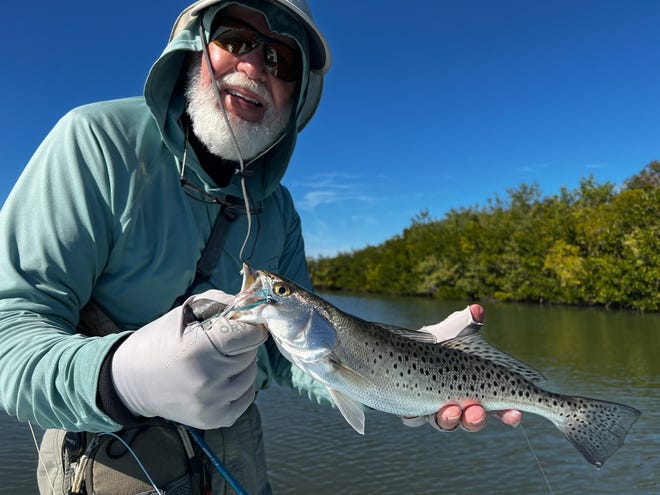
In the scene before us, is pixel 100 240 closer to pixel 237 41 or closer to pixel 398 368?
pixel 237 41

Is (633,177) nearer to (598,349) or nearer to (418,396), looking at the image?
(598,349)

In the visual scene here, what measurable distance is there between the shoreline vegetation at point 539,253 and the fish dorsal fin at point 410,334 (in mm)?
41249

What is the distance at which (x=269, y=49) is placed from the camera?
3.10 metres

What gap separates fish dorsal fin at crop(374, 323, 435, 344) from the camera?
300 cm

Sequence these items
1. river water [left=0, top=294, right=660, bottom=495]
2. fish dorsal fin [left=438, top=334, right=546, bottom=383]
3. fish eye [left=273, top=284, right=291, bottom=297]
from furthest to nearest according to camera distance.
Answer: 1. river water [left=0, top=294, right=660, bottom=495]
2. fish dorsal fin [left=438, top=334, right=546, bottom=383]
3. fish eye [left=273, top=284, right=291, bottom=297]

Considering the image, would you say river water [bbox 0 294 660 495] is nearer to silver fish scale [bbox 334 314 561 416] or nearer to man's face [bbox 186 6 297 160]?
silver fish scale [bbox 334 314 561 416]

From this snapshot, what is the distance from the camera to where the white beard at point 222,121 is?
2.98m

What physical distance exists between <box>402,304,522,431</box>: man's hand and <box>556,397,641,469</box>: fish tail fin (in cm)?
33

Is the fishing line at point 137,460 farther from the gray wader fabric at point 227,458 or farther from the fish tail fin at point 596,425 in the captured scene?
the fish tail fin at point 596,425

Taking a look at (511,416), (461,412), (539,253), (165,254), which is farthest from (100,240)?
(539,253)

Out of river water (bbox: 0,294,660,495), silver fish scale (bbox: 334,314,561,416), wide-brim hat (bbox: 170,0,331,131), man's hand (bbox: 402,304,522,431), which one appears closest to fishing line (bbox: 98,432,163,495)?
silver fish scale (bbox: 334,314,561,416)

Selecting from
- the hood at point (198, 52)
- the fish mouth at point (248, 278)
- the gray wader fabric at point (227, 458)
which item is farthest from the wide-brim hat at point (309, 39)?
the gray wader fabric at point (227, 458)

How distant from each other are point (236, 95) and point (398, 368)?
190cm

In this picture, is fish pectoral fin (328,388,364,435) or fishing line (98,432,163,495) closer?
fishing line (98,432,163,495)
